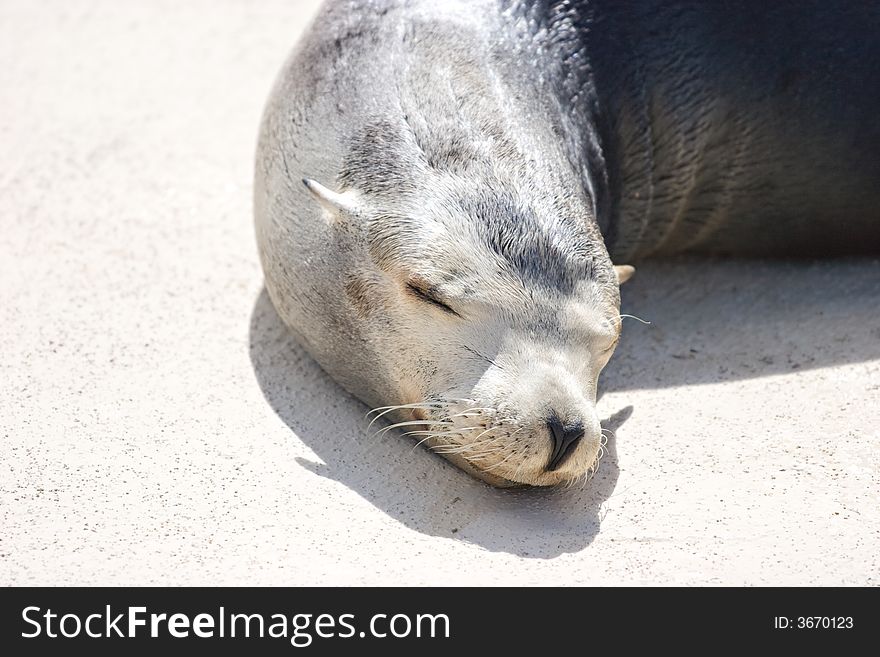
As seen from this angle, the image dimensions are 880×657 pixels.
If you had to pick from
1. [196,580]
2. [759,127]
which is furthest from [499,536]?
[759,127]

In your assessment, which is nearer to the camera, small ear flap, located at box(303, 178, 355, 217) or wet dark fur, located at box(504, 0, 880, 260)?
small ear flap, located at box(303, 178, 355, 217)

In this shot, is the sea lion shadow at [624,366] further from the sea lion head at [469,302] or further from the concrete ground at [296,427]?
the sea lion head at [469,302]

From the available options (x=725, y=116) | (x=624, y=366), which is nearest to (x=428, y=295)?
(x=624, y=366)

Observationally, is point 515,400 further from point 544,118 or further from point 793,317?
point 793,317

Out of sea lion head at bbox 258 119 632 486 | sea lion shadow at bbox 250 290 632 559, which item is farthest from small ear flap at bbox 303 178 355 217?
sea lion shadow at bbox 250 290 632 559

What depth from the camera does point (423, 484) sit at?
166 inches

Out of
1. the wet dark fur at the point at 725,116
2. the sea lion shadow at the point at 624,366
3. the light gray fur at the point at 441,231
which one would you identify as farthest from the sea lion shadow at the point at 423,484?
the wet dark fur at the point at 725,116

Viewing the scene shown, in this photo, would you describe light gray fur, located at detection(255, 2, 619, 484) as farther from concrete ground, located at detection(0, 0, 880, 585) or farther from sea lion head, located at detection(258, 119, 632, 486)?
concrete ground, located at detection(0, 0, 880, 585)

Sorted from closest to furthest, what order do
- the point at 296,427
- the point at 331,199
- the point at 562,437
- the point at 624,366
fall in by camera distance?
1. the point at 562,437
2. the point at 331,199
3. the point at 296,427
4. the point at 624,366

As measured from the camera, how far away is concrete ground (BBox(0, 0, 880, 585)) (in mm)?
3812

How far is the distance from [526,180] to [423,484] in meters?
1.14

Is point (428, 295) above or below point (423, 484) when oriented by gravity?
above

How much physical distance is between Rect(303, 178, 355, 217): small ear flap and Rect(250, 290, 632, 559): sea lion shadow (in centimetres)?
79

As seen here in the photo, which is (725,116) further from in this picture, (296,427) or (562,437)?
(296,427)
